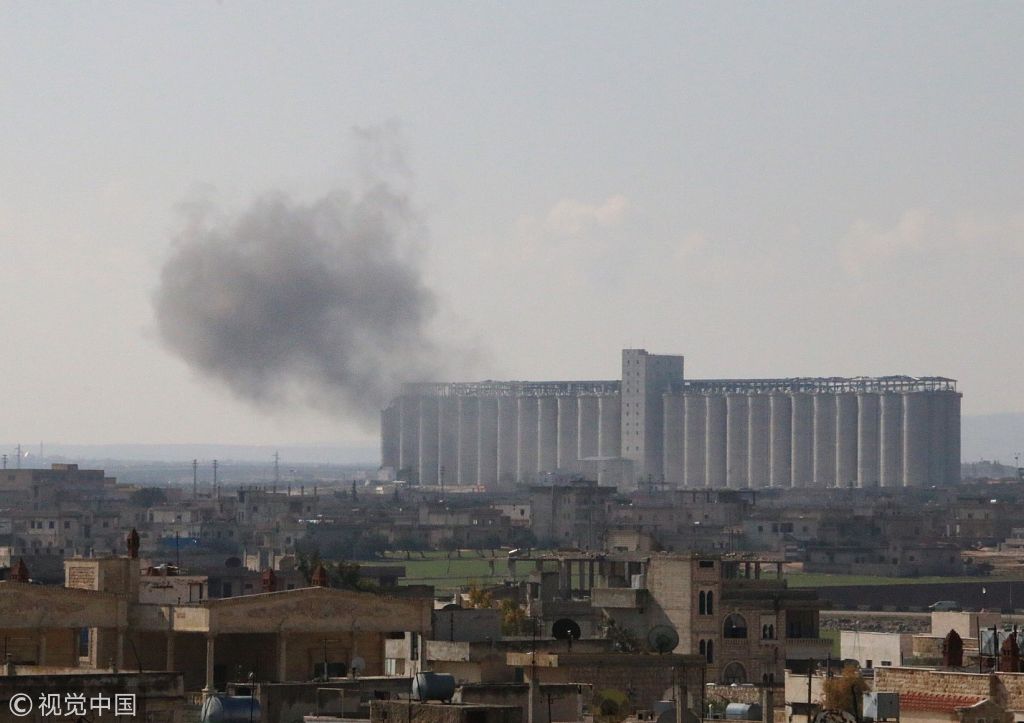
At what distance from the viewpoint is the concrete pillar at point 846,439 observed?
6737 inches

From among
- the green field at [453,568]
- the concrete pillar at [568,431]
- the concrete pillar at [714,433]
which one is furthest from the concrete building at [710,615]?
the concrete pillar at [568,431]

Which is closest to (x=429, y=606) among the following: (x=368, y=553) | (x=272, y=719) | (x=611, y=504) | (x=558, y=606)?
(x=272, y=719)

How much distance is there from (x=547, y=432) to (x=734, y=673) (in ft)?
477

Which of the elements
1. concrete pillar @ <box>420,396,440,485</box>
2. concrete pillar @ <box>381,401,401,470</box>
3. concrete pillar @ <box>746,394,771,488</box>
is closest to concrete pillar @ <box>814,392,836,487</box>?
concrete pillar @ <box>746,394,771,488</box>

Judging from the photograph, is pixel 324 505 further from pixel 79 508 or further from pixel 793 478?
pixel 793 478

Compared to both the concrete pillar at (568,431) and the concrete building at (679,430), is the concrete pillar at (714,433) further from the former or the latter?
the concrete pillar at (568,431)

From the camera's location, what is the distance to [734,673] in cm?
3559

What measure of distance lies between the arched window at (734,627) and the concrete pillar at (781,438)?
136 metres

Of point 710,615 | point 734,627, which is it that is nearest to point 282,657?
point 710,615

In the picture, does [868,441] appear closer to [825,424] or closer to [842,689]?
[825,424]

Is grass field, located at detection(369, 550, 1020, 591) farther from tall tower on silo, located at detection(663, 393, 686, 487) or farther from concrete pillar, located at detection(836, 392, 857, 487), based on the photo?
tall tower on silo, located at detection(663, 393, 686, 487)

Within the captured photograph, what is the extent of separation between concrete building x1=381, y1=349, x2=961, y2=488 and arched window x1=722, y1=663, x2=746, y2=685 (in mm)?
129154

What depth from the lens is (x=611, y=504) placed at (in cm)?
11412

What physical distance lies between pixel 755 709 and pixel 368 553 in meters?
74.9
